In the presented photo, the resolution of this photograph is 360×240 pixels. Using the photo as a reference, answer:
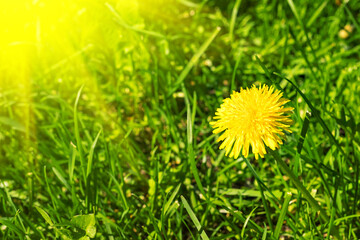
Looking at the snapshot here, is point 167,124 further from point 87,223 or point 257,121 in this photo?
point 257,121

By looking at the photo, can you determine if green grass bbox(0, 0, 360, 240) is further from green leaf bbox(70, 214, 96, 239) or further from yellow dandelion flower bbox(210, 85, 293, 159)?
yellow dandelion flower bbox(210, 85, 293, 159)

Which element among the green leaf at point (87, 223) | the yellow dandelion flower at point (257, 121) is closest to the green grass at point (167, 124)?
the green leaf at point (87, 223)

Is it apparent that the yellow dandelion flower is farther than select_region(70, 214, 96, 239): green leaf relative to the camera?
No

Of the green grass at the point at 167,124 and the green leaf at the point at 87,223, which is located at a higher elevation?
the green grass at the point at 167,124

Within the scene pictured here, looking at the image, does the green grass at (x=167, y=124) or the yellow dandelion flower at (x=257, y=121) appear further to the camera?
the green grass at (x=167, y=124)

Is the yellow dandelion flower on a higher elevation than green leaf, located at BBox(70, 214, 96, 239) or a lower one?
higher

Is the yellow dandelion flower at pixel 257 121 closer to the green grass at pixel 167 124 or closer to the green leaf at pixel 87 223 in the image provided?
the green grass at pixel 167 124

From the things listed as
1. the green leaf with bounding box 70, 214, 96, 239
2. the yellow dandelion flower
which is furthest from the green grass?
the yellow dandelion flower
